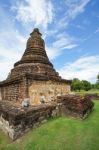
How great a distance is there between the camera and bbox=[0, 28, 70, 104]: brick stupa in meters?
9.38

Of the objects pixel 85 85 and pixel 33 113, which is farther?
pixel 85 85

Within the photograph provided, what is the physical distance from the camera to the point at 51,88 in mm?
10898

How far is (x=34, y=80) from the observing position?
9648 millimetres

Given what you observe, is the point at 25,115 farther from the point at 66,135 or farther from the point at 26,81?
the point at 26,81

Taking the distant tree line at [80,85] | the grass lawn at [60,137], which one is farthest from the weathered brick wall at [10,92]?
the distant tree line at [80,85]

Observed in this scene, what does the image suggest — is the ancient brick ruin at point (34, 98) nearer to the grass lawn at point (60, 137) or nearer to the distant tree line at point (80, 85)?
the grass lawn at point (60, 137)

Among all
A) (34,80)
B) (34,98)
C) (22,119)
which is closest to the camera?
(22,119)

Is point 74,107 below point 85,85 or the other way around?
below

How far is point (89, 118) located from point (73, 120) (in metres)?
1.09

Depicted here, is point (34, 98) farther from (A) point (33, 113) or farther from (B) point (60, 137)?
(B) point (60, 137)

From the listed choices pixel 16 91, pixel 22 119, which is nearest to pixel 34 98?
pixel 16 91

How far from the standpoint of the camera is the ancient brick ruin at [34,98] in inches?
270

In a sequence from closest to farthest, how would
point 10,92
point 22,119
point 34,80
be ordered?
1. point 22,119
2. point 34,80
3. point 10,92

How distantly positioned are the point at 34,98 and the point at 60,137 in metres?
3.74
